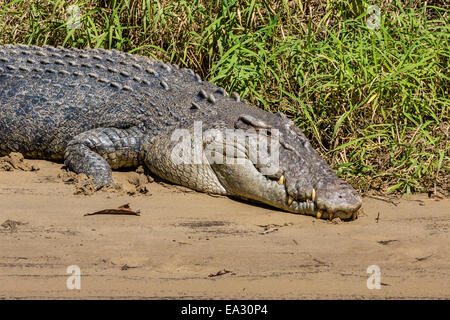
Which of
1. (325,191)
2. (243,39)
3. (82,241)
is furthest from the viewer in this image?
(243,39)

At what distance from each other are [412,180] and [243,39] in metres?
2.19

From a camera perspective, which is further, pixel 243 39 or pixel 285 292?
pixel 243 39

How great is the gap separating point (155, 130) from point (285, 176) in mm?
1338

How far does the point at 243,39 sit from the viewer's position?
6.35 metres

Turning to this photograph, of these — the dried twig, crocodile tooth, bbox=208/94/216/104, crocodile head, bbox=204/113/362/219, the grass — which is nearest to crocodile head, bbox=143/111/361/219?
crocodile head, bbox=204/113/362/219

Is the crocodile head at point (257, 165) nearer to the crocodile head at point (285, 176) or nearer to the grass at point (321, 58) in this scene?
the crocodile head at point (285, 176)

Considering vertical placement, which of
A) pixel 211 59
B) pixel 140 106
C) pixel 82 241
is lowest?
pixel 82 241

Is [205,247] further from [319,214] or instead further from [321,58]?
[321,58]

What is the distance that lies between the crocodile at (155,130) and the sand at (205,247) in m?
0.19

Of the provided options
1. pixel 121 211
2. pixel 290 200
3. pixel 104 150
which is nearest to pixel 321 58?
pixel 290 200

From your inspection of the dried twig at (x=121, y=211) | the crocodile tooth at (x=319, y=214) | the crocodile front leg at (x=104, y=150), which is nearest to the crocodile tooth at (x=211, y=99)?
the crocodile front leg at (x=104, y=150)

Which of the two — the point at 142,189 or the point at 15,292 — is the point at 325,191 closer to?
the point at 142,189
